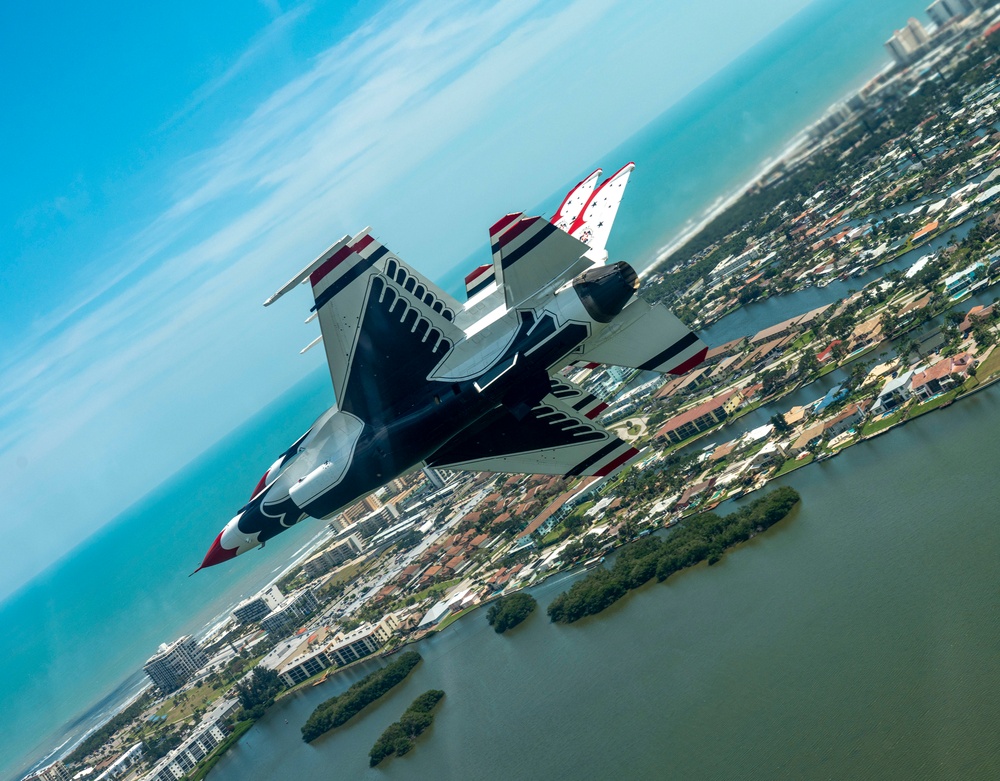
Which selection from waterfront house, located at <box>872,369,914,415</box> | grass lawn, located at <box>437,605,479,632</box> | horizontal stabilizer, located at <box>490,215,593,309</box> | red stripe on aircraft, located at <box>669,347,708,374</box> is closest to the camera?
horizontal stabilizer, located at <box>490,215,593,309</box>

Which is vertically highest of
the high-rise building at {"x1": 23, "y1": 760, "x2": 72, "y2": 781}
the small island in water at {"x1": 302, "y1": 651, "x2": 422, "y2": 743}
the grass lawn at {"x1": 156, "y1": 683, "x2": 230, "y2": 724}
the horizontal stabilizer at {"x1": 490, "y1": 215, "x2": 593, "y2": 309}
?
the horizontal stabilizer at {"x1": 490, "y1": 215, "x2": 593, "y2": 309}

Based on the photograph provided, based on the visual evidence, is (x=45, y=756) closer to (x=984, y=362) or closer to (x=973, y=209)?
(x=984, y=362)

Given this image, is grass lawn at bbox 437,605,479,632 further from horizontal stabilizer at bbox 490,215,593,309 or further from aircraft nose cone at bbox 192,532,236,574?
horizontal stabilizer at bbox 490,215,593,309

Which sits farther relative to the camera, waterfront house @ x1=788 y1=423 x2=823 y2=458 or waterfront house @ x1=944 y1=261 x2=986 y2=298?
waterfront house @ x1=944 y1=261 x2=986 y2=298

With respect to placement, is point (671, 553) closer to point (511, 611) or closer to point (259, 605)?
point (511, 611)

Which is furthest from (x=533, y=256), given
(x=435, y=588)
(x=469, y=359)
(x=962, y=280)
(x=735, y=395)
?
(x=962, y=280)

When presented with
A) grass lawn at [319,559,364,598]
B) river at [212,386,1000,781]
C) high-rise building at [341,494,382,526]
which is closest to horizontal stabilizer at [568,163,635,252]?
river at [212,386,1000,781]
